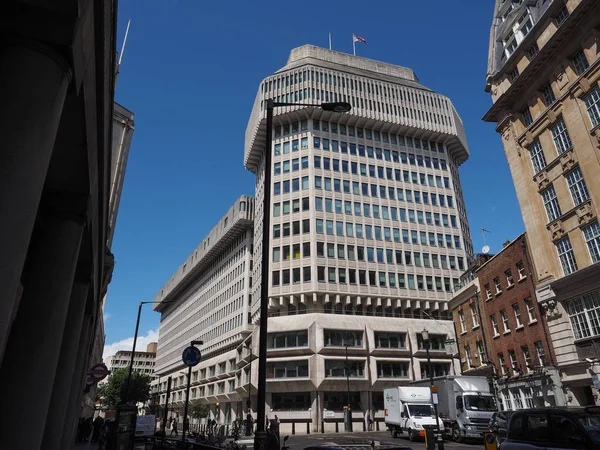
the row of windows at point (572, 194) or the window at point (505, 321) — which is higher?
the row of windows at point (572, 194)

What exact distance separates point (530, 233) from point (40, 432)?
3241 cm

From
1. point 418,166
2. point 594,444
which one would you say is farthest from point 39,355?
point 418,166

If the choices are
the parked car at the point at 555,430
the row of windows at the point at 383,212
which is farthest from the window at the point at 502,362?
the row of windows at the point at 383,212

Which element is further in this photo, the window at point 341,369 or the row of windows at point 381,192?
the row of windows at point 381,192

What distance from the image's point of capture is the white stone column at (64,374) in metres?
12.0

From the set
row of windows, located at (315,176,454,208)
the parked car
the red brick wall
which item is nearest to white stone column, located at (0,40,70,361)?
the parked car

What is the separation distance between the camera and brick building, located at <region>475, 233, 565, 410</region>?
28781 millimetres

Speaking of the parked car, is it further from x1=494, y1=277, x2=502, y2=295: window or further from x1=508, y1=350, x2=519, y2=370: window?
x1=494, y1=277, x2=502, y2=295: window

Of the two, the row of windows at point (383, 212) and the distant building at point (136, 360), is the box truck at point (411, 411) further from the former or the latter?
the distant building at point (136, 360)

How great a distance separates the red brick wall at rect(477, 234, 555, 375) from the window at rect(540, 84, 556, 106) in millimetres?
10363

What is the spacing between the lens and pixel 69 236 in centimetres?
924

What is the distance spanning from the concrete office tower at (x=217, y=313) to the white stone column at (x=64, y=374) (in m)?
47.6

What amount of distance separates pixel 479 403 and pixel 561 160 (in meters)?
17.5

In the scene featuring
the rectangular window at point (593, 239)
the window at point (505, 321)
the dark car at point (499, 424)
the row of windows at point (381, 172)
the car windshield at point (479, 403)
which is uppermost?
the row of windows at point (381, 172)
